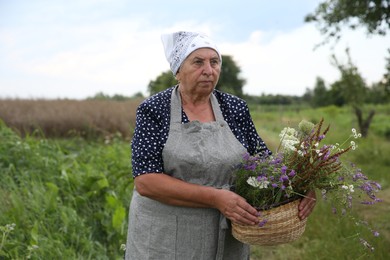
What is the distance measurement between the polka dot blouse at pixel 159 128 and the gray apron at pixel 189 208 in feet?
0.11

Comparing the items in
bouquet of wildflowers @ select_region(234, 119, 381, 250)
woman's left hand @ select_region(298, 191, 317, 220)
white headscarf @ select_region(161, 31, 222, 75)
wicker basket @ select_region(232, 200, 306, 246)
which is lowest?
wicker basket @ select_region(232, 200, 306, 246)

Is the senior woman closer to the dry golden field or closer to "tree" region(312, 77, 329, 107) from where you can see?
the dry golden field

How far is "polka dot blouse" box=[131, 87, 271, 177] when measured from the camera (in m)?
2.05

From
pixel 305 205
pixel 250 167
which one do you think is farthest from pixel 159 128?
pixel 305 205

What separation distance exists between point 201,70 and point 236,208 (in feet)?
1.96

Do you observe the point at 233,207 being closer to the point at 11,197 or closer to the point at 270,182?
the point at 270,182

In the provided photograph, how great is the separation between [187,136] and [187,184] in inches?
8.6

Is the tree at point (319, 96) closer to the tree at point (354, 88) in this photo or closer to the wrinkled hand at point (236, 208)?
the tree at point (354, 88)

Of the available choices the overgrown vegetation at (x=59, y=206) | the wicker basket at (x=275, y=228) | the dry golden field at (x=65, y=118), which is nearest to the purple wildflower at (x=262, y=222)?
the wicker basket at (x=275, y=228)

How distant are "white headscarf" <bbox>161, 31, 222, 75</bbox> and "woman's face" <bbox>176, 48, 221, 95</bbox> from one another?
0.02 m

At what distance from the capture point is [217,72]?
2.13m

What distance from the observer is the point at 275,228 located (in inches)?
75.9

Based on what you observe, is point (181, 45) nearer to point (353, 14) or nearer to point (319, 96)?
point (353, 14)

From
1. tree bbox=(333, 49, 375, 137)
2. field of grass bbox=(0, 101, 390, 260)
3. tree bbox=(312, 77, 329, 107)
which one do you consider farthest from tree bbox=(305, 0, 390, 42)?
tree bbox=(312, 77, 329, 107)
